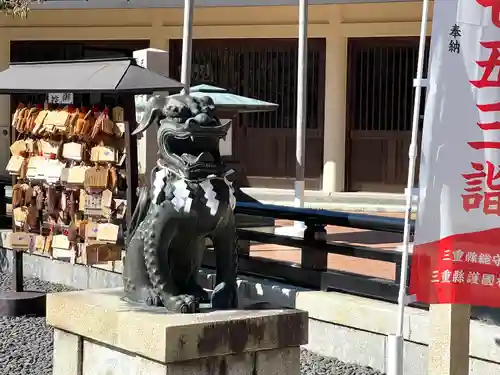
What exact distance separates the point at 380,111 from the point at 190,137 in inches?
458

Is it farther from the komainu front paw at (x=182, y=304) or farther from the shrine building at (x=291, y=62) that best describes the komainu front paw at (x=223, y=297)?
the shrine building at (x=291, y=62)

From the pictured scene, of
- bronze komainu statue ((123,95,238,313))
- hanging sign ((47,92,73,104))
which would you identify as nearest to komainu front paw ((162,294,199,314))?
bronze komainu statue ((123,95,238,313))

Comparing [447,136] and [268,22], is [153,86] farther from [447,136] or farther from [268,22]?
[268,22]

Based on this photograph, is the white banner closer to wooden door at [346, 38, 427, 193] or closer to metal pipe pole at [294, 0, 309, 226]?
metal pipe pole at [294, 0, 309, 226]

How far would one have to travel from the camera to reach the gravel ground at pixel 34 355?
20.3 feet

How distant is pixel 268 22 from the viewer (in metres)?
15.6

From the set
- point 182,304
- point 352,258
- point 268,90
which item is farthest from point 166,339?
point 268,90

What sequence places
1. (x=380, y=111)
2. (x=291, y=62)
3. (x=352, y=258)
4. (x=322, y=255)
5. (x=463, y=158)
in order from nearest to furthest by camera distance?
(x=463, y=158) < (x=322, y=255) < (x=352, y=258) < (x=380, y=111) < (x=291, y=62)

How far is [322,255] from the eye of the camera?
6793 mm

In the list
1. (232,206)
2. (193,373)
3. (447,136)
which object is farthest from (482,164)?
(193,373)

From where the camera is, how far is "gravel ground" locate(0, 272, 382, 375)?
6199mm

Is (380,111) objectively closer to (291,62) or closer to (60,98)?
(291,62)

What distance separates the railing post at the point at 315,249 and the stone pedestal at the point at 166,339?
2430 millimetres

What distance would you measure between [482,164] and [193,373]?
1.62m
